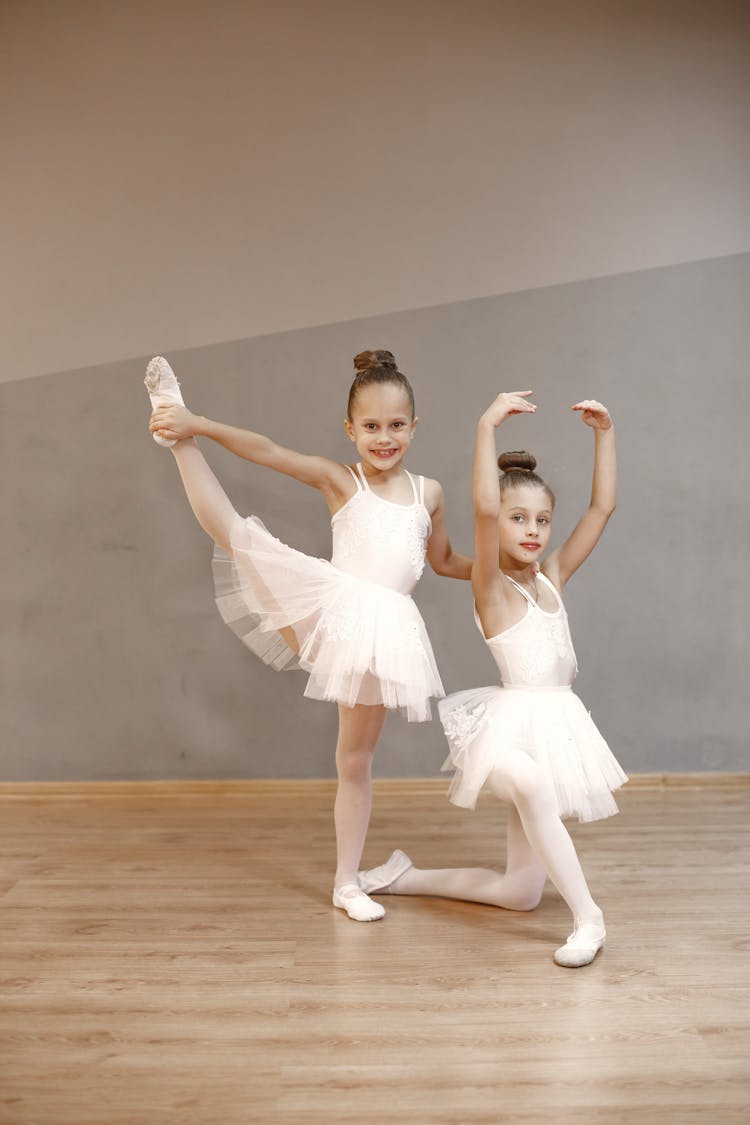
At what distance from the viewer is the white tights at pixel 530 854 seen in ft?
6.42

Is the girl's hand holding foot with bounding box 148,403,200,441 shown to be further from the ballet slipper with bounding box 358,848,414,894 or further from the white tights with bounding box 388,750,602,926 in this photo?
the ballet slipper with bounding box 358,848,414,894

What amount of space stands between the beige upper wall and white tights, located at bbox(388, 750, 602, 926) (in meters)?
1.76

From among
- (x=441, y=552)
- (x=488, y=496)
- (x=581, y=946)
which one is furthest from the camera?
(x=441, y=552)

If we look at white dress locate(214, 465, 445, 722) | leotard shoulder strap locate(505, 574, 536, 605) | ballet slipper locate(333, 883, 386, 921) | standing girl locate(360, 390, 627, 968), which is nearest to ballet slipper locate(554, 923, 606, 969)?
standing girl locate(360, 390, 627, 968)

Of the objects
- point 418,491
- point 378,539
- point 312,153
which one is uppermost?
point 312,153

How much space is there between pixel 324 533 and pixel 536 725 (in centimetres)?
131

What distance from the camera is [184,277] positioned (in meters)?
3.28

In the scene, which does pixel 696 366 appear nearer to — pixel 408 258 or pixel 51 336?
pixel 408 258

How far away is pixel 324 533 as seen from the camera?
3236 mm

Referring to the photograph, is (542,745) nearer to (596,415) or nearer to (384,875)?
(384,875)

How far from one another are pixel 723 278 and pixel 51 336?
213 cm

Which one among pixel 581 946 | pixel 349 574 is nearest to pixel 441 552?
pixel 349 574

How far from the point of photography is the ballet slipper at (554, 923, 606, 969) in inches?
73.7

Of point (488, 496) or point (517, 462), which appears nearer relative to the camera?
point (488, 496)
